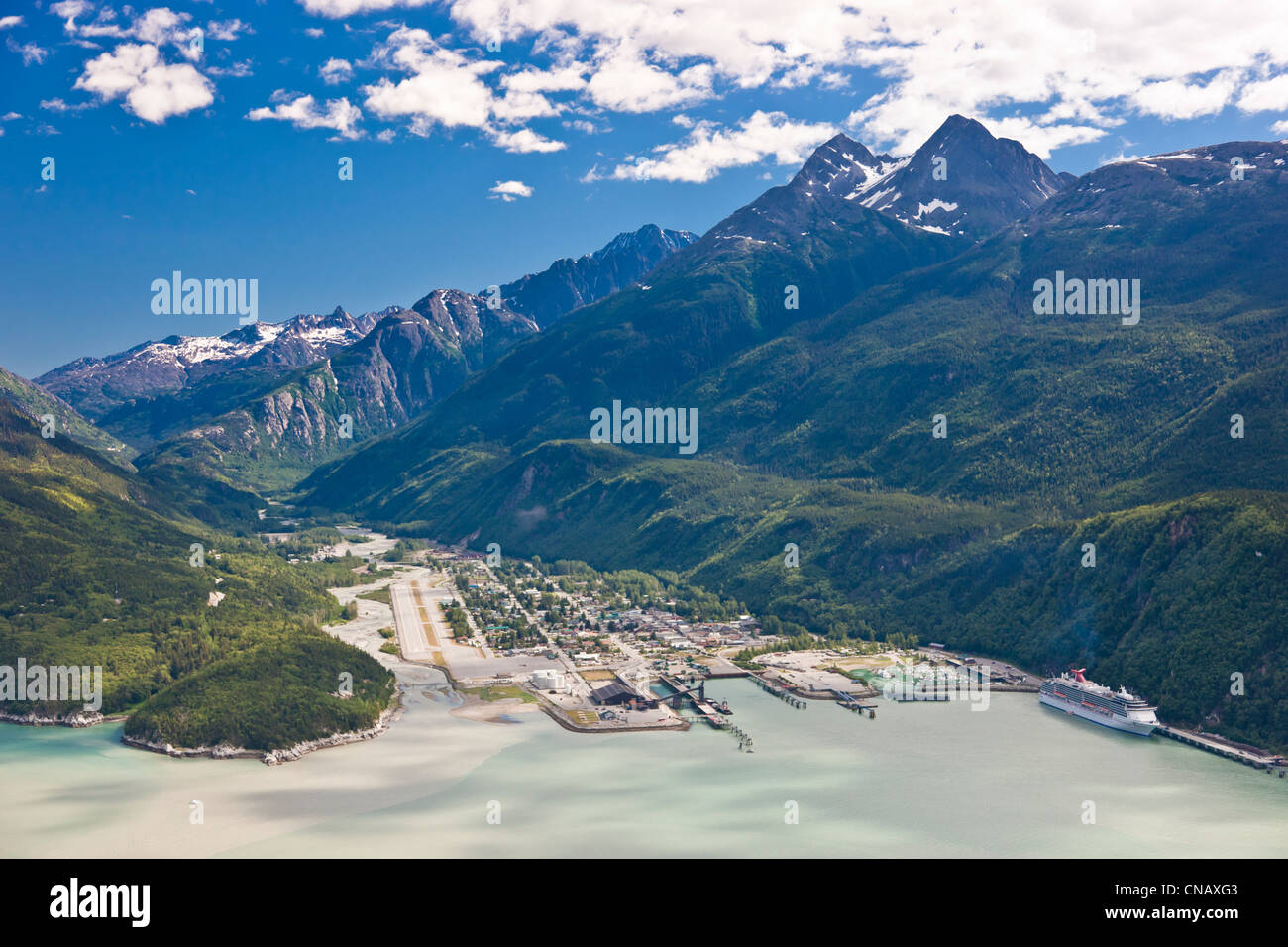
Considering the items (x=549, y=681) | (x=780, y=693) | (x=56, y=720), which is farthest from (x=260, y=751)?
(x=780, y=693)

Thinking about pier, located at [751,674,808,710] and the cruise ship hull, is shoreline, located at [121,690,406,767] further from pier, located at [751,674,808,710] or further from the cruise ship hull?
the cruise ship hull

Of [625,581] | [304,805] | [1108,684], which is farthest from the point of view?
[625,581]

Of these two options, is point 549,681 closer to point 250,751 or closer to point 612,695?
point 612,695

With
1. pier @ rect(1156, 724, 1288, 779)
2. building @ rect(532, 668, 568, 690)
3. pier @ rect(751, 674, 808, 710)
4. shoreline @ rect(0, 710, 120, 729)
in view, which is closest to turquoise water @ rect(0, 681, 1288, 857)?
pier @ rect(1156, 724, 1288, 779)

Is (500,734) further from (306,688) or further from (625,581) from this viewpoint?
(625,581)

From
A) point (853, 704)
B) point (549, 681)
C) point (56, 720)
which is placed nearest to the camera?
point (56, 720)

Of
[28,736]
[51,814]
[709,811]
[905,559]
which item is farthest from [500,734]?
[905,559]
